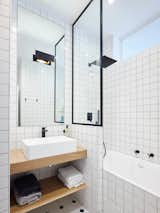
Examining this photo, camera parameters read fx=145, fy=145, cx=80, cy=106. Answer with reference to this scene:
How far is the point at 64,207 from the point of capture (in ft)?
6.31

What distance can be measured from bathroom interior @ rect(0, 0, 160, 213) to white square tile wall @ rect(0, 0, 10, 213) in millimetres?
289

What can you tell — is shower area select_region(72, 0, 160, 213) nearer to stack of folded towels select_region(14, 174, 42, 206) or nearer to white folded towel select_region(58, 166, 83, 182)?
white folded towel select_region(58, 166, 83, 182)

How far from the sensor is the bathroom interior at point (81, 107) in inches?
64.1

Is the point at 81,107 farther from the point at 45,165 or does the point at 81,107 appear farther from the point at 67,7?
the point at 67,7

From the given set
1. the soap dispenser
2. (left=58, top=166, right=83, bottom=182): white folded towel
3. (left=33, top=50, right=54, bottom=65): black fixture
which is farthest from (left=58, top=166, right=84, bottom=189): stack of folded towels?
(left=33, top=50, right=54, bottom=65): black fixture

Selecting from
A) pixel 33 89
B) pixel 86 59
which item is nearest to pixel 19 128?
pixel 33 89

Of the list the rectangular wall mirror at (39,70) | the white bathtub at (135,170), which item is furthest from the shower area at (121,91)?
the rectangular wall mirror at (39,70)

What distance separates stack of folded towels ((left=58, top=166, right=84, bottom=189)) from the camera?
5.98ft

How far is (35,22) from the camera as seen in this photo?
6.70 ft

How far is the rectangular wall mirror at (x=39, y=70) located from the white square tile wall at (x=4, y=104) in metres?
0.77

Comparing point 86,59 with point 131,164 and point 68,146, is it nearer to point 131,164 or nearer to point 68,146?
point 68,146

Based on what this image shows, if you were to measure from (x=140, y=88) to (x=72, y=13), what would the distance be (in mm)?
1489

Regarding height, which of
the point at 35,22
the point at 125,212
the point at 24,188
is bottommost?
the point at 125,212

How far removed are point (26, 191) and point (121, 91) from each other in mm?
1834
